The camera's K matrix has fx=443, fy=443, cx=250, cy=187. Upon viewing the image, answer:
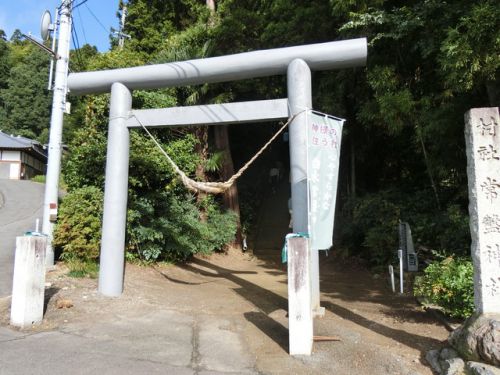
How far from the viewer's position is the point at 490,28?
654 centimetres

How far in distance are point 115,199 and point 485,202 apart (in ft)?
18.6

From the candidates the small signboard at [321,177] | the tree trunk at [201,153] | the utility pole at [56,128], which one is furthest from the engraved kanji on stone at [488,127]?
the tree trunk at [201,153]

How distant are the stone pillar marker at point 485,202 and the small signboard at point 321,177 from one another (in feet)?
6.18

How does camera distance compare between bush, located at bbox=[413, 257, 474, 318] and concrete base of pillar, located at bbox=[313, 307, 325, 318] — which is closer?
bush, located at bbox=[413, 257, 474, 318]

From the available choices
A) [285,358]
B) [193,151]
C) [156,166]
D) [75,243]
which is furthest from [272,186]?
[285,358]

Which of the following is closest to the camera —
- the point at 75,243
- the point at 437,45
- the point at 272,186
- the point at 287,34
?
the point at 437,45

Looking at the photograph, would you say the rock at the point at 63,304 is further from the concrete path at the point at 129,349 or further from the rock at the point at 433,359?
the rock at the point at 433,359

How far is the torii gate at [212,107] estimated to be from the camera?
6609 millimetres

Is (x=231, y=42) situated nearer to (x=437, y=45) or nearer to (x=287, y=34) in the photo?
(x=287, y=34)

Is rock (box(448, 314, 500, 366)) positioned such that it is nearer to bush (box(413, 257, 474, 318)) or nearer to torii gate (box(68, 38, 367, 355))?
bush (box(413, 257, 474, 318))

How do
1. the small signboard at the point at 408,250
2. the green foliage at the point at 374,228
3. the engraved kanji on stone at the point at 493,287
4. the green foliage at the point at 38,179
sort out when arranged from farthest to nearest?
1. the green foliage at the point at 38,179
2. the green foliage at the point at 374,228
3. the small signboard at the point at 408,250
4. the engraved kanji on stone at the point at 493,287

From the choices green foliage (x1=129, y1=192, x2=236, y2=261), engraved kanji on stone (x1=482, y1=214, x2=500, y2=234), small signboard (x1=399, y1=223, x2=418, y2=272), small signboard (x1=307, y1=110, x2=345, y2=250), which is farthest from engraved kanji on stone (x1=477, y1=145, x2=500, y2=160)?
green foliage (x1=129, y1=192, x2=236, y2=261)

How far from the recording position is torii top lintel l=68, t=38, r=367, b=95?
6699 mm

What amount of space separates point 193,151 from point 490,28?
8814mm
